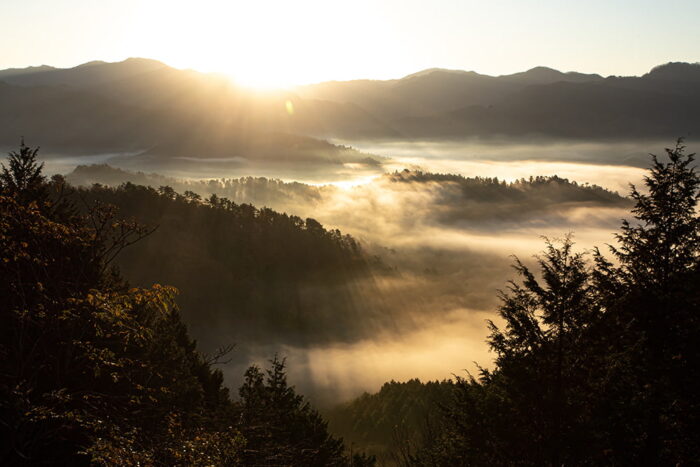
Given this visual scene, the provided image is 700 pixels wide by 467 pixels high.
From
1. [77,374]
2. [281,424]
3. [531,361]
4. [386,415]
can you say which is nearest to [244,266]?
[386,415]

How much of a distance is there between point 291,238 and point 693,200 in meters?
167

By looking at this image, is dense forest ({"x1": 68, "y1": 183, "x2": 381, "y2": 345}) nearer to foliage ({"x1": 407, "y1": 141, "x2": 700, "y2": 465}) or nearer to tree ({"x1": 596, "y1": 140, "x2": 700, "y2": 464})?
foliage ({"x1": 407, "y1": 141, "x2": 700, "y2": 465})

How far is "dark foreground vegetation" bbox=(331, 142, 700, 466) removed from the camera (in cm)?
1476

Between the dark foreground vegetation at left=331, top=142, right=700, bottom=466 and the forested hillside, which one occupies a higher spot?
the dark foreground vegetation at left=331, top=142, right=700, bottom=466

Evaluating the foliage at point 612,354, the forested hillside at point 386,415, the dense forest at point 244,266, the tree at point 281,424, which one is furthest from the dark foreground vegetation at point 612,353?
the dense forest at point 244,266

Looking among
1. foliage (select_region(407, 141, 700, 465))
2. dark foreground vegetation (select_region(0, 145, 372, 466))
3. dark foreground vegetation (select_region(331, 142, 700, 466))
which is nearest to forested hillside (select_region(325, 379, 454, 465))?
dark foreground vegetation (select_region(331, 142, 700, 466))

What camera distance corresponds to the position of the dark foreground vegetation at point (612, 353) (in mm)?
14758

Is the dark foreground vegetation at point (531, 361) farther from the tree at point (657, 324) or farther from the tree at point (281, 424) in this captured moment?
the tree at point (281, 424)

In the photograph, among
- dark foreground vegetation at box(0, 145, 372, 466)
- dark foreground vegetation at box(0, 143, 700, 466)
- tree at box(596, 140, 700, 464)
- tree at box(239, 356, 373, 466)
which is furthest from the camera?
tree at box(239, 356, 373, 466)

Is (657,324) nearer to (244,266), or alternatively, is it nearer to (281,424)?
(281,424)

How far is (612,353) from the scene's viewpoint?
A: 15.2 m

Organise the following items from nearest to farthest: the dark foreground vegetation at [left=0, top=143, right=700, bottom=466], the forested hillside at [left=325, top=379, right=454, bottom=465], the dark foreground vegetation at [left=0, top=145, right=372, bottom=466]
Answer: the dark foreground vegetation at [left=0, top=145, right=372, bottom=466] < the dark foreground vegetation at [left=0, top=143, right=700, bottom=466] < the forested hillside at [left=325, top=379, right=454, bottom=465]

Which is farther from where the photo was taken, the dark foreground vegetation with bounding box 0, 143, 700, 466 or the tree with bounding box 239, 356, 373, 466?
the tree with bounding box 239, 356, 373, 466

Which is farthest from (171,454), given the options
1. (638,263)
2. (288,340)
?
(288,340)
